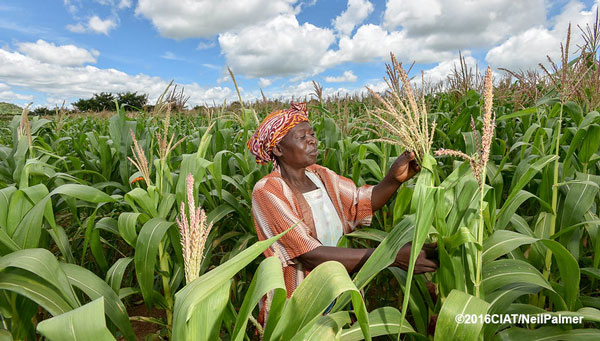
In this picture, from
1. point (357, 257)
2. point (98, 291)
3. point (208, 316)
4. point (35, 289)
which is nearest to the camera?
point (208, 316)

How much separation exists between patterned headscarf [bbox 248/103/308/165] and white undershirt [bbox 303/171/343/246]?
0.38 metres

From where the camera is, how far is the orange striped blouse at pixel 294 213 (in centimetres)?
188

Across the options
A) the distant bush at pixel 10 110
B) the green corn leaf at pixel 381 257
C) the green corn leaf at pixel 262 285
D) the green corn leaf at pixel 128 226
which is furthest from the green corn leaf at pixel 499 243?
the distant bush at pixel 10 110

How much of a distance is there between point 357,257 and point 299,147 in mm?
785

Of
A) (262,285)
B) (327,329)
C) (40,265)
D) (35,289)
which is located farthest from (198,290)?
(35,289)

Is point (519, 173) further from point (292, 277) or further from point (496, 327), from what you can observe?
point (292, 277)

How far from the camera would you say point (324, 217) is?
2.21 m

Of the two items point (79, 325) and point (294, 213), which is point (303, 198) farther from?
point (79, 325)

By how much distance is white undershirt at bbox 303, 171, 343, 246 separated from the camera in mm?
2174

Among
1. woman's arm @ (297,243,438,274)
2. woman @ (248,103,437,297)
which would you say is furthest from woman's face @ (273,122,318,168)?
woman's arm @ (297,243,438,274)

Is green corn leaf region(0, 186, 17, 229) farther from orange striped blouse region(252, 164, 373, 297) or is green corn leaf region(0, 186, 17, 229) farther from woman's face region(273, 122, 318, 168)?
woman's face region(273, 122, 318, 168)

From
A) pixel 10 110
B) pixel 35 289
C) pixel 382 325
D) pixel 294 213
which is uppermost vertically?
pixel 10 110

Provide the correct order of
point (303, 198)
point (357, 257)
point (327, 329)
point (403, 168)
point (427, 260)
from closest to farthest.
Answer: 1. point (327, 329)
2. point (427, 260)
3. point (357, 257)
4. point (403, 168)
5. point (303, 198)

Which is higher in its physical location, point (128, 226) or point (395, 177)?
point (395, 177)
